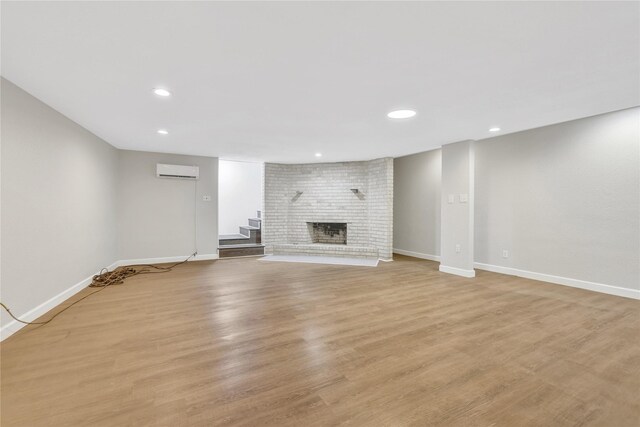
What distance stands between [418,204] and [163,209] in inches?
224

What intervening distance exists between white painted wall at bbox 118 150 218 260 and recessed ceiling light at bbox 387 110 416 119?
174 inches

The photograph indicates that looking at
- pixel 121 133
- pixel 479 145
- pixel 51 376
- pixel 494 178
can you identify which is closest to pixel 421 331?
pixel 51 376

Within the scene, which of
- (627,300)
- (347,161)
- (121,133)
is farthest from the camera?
(347,161)

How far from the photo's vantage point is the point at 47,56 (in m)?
2.06

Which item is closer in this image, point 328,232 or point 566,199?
point 566,199

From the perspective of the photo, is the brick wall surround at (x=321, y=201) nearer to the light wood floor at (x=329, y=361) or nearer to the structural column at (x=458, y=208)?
the structural column at (x=458, y=208)

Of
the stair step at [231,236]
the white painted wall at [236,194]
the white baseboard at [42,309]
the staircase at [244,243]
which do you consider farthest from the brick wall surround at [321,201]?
the white baseboard at [42,309]

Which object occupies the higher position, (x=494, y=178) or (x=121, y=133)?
(x=121, y=133)

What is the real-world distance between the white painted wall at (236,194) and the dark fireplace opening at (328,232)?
1.91m

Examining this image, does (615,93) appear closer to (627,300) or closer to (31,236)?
(627,300)

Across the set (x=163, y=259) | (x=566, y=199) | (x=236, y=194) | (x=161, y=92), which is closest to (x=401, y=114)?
(x=161, y=92)

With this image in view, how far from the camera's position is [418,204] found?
Answer: 6.84 metres

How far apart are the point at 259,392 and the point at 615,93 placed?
4.15 m

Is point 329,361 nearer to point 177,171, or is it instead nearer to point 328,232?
point 177,171
